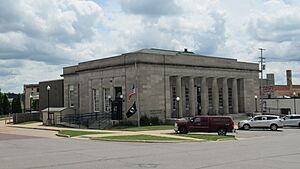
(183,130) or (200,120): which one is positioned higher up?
(200,120)

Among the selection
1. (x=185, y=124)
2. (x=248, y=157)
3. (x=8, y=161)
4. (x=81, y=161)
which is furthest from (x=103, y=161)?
(x=185, y=124)

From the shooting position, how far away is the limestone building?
46.8 metres

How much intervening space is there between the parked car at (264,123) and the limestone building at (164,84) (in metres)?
10.1

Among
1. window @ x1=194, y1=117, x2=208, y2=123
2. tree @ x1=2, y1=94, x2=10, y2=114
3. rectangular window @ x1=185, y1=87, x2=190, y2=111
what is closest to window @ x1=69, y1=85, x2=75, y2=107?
rectangular window @ x1=185, y1=87, x2=190, y2=111

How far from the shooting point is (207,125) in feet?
113

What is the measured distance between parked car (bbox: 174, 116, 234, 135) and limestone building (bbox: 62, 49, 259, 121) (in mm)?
11481

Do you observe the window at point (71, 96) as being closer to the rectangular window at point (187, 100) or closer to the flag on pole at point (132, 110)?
the flag on pole at point (132, 110)

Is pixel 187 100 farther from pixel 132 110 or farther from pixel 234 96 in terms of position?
pixel 132 110

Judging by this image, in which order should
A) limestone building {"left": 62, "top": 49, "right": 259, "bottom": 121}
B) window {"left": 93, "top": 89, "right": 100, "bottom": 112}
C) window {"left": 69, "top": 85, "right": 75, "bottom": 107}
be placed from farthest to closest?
window {"left": 69, "top": 85, "right": 75, "bottom": 107} → window {"left": 93, "top": 89, "right": 100, "bottom": 112} → limestone building {"left": 62, "top": 49, "right": 259, "bottom": 121}

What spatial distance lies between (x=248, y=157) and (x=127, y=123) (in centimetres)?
3067

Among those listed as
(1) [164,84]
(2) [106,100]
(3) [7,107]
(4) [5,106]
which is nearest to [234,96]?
(1) [164,84]

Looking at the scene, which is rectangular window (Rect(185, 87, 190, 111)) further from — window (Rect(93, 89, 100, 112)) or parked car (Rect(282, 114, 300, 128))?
parked car (Rect(282, 114, 300, 128))

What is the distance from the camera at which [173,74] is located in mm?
49531

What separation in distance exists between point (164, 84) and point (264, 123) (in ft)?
43.1
